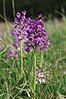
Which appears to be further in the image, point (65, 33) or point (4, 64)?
point (65, 33)

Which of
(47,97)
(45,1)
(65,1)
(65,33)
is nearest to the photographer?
(47,97)

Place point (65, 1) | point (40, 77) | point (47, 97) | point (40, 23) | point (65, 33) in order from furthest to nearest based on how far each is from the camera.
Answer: point (65, 1) < point (65, 33) < point (40, 77) < point (47, 97) < point (40, 23)

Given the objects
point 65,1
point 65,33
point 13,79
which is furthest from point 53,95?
point 65,1

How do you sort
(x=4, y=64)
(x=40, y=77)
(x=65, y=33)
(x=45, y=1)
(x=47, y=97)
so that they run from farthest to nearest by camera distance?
(x=45, y=1), (x=65, y=33), (x=4, y=64), (x=40, y=77), (x=47, y=97)

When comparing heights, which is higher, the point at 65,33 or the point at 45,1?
the point at 45,1

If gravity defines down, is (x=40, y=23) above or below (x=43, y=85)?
above

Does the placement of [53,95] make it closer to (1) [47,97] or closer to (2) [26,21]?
(1) [47,97]

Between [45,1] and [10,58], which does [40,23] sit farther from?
[45,1]

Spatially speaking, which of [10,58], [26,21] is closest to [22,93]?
[26,21]

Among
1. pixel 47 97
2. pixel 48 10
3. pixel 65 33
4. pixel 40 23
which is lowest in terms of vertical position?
pixel 47 97
